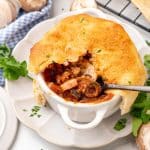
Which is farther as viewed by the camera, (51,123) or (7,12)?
(7,12)

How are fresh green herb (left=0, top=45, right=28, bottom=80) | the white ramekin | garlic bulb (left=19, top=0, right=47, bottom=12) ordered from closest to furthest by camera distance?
the white ramekin
fresh green herb (left=0, top=45, right=28, bottom=80)
garlic bulb (left=19, top=0, right=47, bottom=12)

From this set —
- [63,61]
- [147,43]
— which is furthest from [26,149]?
[147,43]

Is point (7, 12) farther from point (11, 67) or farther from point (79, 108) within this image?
point (79, 108)

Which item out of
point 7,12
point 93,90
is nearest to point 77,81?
point 93,90

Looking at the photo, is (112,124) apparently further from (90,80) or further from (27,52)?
(27,52)

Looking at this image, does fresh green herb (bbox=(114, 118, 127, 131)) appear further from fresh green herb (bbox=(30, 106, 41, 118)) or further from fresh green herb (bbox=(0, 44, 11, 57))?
fresh green herb (bbox=(0, 44, 11, 57))

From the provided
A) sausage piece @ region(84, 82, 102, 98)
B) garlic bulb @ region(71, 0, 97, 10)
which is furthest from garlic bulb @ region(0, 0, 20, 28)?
sausage piece @ region(84, 82, 102, 98)
